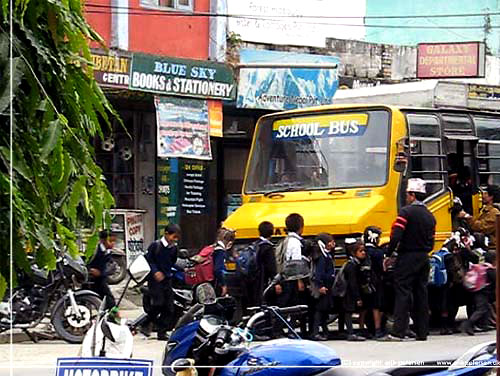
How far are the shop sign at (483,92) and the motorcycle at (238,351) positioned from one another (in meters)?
10.5

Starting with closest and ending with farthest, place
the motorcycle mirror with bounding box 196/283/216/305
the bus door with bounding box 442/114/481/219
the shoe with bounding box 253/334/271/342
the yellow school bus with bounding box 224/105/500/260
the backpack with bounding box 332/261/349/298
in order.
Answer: the shoe with bounding box 253/334/271/342 → the motorcycle mirror with bounding box 196/283/216/305 → the backpack with bounding box 332/261/349/298 → the yellow school bus with bounding box 224/105/500/260 → the bus door with bounding box 442/114/481/219

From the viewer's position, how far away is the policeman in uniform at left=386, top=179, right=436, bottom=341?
38.2 ft

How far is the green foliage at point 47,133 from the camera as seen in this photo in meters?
4.25

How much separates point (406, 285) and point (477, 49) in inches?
486

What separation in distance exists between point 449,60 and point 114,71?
9.08 m

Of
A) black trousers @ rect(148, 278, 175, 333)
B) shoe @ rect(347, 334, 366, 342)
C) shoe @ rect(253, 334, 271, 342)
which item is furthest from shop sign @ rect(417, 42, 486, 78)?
shoe @ rect(253, 334, 271, 342)

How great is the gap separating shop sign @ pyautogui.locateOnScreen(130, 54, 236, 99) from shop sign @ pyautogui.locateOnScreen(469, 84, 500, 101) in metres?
4.21

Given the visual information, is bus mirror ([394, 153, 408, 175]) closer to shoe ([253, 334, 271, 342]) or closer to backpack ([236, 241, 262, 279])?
backpack ([236, 241, 262, 279])

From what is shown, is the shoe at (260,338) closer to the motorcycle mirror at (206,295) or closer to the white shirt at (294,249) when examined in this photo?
the motorcycle mirror at (206,295)

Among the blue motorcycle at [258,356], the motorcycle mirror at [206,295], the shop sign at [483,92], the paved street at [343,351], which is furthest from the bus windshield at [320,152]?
the blue motorcycle at [258,356]

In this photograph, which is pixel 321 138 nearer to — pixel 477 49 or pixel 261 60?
pixel 261 60

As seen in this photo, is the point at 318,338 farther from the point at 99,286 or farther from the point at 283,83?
the point at 283,83

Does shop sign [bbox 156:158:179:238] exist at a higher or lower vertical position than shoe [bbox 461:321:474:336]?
higher

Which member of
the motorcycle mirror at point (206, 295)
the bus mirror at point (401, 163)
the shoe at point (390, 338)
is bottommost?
the shoe at point (390, 338)
